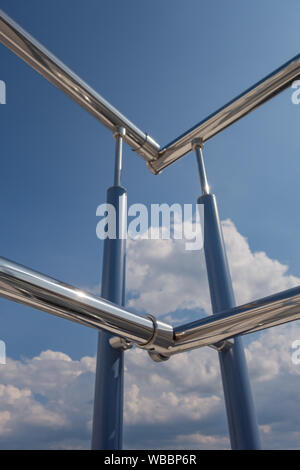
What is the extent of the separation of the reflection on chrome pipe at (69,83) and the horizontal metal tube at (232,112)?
4cm

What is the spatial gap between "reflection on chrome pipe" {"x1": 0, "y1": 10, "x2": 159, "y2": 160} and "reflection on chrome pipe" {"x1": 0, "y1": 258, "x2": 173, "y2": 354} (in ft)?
1.82

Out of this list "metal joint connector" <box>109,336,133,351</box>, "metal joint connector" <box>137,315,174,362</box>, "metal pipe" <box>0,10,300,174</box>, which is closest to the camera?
"metal joint connector" <box>137,315,174,362</box>

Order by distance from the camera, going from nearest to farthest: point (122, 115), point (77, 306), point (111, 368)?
point (77, 306), point (111, 368), point (122, 115)

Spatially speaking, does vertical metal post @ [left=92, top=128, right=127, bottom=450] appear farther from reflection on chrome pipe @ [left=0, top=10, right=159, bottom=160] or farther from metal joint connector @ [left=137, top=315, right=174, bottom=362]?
reflection on chrome pipe @ [left=0, top=10, right=159, bottom=160]

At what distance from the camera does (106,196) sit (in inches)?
28.6

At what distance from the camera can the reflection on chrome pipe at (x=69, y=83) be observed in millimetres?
628

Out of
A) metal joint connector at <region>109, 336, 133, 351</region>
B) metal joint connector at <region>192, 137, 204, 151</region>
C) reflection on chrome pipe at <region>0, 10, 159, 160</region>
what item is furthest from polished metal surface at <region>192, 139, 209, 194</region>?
metal joint connector at <region>109, 336, 133, 351</region>

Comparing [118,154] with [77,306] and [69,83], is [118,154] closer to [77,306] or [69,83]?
[69,83]

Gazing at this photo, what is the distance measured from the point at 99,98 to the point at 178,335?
0.61 metres

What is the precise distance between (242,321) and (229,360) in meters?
0.22

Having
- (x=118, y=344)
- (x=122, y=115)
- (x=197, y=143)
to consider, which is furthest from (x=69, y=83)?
(x=118, y=344)

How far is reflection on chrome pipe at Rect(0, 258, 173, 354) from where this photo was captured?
0.29 m

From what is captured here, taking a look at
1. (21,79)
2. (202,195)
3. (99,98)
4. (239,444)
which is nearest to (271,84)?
(202,195)

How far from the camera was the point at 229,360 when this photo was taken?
0.55 m
